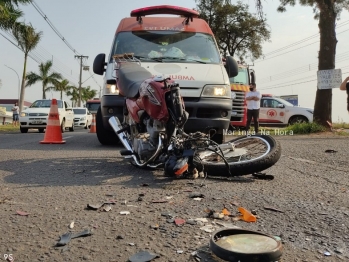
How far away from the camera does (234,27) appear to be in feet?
97.1

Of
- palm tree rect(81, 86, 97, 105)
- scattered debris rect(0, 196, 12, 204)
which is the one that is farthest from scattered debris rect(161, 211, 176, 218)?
palm tree rect(81, 86, 97, 105)

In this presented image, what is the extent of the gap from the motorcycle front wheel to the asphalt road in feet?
0.37

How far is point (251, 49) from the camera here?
30.9 meters

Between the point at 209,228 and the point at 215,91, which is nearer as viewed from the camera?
the point at 209,228

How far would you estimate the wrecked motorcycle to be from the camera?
4082 millimetres

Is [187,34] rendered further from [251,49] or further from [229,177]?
[251,49]

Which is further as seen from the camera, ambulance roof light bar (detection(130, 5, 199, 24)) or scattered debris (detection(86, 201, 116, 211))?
ambulance roof light bar (detection(130, 5, 199, 24))

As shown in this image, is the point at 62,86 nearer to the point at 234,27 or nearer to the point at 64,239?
the point at 234,27

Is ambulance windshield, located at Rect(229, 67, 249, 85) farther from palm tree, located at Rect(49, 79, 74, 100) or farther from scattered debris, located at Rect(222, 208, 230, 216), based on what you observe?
palm tree, located at Rect(49, 79, 74, 100)

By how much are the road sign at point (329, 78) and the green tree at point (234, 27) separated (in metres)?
15.2

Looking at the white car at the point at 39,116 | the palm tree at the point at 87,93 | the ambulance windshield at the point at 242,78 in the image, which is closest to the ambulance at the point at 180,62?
the ambulance windshield at the point at 242,78

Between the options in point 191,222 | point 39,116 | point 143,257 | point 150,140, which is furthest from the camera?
point 39,116

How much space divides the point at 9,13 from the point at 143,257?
84.7 feet

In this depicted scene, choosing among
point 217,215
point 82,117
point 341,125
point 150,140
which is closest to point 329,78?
point 341,125
